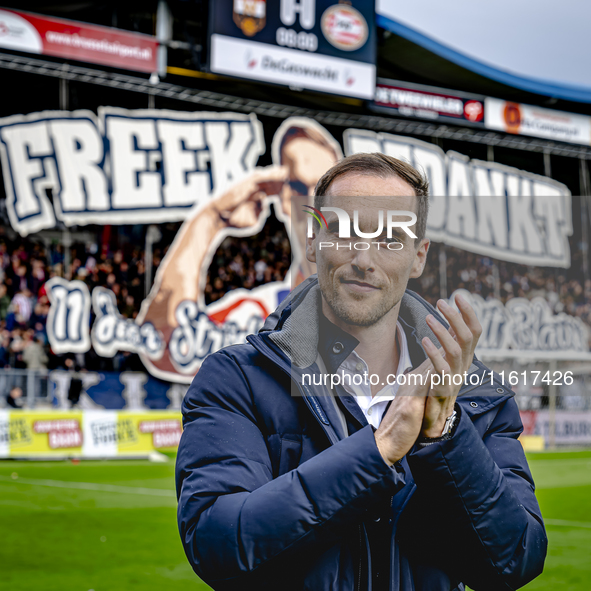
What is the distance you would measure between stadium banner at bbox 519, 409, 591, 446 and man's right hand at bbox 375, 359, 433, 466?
630 inches

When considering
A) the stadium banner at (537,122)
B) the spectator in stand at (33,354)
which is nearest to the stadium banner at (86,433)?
the spectator in stand at (33,354)

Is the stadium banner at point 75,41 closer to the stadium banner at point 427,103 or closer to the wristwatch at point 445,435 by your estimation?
the stadium banner at point 427,103

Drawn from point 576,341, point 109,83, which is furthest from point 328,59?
point 576,341

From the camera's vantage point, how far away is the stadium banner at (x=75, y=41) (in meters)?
14.5

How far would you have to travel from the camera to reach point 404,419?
4.56 ft

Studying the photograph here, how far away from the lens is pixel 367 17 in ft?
60.0

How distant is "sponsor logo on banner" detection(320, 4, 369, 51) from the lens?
1777 centimetres

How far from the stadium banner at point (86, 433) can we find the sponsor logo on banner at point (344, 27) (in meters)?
9.16

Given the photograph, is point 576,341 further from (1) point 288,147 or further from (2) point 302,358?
(1) point 288,147

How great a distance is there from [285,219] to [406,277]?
1749cm

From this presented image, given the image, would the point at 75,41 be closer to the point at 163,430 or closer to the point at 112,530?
the point at 163,430

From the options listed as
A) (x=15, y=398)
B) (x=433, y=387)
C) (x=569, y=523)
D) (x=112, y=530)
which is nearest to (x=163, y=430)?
(x=15, y=398)

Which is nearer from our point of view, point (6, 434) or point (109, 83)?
point (6, 434)

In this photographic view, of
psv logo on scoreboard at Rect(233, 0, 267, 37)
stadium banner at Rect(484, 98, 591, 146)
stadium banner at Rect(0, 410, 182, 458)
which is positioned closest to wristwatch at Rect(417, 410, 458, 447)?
stadium banner at Rect(0, 410, 182, 458)
